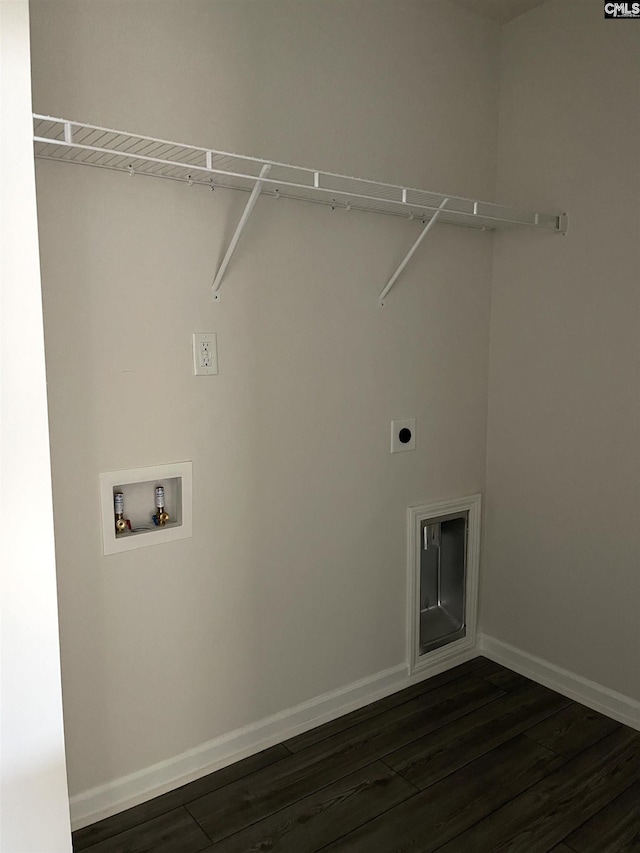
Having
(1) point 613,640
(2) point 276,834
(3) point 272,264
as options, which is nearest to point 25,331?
(3) point 272,264

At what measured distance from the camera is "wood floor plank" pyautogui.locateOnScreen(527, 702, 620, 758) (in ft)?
7.33

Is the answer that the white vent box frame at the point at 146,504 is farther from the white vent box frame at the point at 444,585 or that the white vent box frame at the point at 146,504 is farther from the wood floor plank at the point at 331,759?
the white vent box frame at the point at 444,585

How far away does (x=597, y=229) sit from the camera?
2.34m

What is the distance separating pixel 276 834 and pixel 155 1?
2.26 m

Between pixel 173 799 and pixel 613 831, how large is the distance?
125 cm

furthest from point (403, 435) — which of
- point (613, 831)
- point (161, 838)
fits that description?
point (161, 838)

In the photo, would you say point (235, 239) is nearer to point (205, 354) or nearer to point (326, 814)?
point (205, 354)

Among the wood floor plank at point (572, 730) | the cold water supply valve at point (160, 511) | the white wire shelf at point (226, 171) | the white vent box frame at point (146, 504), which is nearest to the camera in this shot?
the white wire shelf at point (226, 171)

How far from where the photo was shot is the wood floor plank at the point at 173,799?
1.84 metres

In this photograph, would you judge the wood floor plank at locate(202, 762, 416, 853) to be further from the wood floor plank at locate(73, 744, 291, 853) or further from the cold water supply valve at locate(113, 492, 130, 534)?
the cold water supply valve at locate(113, 492, 130, 534)

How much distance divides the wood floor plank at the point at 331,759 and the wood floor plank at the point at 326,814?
0.10 ft

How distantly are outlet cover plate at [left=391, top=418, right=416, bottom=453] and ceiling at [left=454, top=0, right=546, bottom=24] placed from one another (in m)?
1.53

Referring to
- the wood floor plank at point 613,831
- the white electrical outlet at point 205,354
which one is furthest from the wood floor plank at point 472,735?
the white electrical outlet at point 205,354
